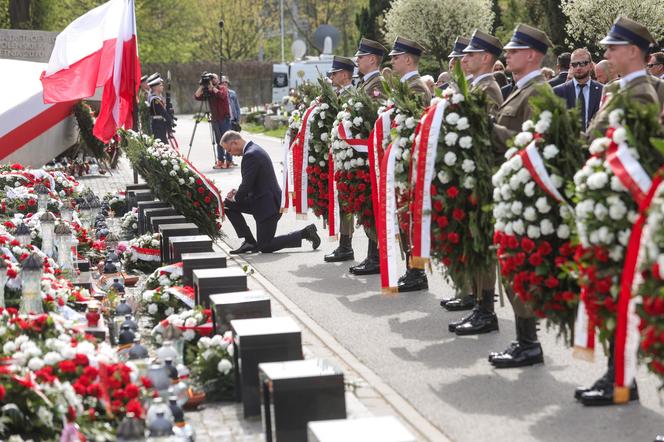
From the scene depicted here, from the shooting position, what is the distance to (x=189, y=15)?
211 ft

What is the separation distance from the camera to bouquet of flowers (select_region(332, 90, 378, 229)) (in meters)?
11.7

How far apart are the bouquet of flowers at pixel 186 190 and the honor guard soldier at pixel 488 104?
205 inches

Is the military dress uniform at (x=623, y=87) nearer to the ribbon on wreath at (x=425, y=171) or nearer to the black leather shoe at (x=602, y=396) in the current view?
the black leather shoe at (x=602, y=396)

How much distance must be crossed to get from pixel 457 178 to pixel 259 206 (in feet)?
18.9

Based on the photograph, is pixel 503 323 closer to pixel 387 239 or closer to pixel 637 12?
pixel 387 239

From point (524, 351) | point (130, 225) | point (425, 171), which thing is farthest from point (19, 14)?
point (524, 351)

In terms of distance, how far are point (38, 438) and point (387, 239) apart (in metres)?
4.14

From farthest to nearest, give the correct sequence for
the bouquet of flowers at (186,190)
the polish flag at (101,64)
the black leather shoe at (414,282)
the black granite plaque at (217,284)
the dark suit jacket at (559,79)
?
the polish flag at (101,64), the dark suit jacket at (559,79), the bouquet of flowers at (186,190), the black leather shoe at (414,282), the black granite plaque at (217,284)

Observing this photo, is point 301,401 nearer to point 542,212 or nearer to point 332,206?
point 542,212

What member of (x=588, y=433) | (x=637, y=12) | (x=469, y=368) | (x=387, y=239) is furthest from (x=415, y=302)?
(x=637, y=12)

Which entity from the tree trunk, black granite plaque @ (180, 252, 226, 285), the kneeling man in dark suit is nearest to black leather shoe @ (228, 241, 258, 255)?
the kneeling man in dark suit

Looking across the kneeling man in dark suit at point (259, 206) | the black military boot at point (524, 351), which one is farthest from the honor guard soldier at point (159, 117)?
the black military boot at point (524, 351)

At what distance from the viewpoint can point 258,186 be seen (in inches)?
560

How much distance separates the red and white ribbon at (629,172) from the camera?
19.3 ft
